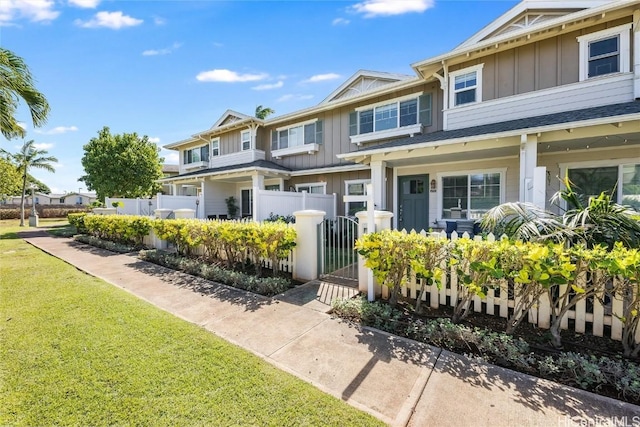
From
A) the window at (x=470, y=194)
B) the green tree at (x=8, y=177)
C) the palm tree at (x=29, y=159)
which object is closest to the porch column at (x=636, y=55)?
the window at (x=470, y=194)

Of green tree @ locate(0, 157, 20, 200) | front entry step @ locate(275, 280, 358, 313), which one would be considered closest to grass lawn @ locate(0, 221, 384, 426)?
front entry step @ locate(275, 280, 358, 313)

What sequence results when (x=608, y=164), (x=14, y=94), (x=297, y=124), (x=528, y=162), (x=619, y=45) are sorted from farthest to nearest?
(x=297, y=124), (x=14, y=94), (x=608, y=164), (x=619, y=45), (x=528, y=162)

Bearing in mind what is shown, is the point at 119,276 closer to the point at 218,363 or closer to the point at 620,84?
the point at 218,363

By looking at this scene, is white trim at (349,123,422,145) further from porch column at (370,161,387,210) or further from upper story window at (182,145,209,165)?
upper story window at (182,145,209,165)

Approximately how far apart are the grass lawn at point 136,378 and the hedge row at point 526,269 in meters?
2.19

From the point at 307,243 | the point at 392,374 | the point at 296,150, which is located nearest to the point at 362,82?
the point at 296,150

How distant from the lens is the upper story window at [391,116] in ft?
33.5

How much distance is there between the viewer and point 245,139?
51.1ft

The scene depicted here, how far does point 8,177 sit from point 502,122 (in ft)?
117

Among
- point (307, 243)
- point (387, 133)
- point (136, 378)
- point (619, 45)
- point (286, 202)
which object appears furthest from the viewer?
point (286, 202)

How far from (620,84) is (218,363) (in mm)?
10732

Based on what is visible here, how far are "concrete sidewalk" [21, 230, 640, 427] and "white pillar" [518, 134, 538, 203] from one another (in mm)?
5113

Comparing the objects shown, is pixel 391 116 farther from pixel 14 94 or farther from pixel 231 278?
pixel 14 94

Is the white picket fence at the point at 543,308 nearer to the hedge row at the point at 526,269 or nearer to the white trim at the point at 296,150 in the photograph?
the hedge row at the point at 526,269
